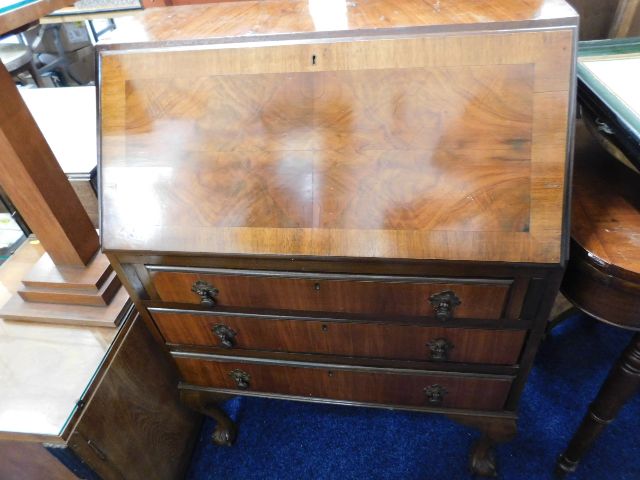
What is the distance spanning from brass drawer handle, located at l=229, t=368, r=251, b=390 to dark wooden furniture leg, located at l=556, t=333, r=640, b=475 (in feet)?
2.79

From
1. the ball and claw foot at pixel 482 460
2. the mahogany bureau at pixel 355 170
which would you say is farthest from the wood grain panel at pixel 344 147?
the ball and claw foot at pixel 482 460

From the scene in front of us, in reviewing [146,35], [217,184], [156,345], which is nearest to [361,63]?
[217,184]

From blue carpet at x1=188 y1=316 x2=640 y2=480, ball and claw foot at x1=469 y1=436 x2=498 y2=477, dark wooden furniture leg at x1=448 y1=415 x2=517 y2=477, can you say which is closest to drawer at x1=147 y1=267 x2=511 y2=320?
dark wooden furniture leg at x1=448 y1=415 x2=517 y2=477

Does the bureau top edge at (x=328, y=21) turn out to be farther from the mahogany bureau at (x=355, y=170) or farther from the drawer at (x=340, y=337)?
the drawer at (x=340, y=337)

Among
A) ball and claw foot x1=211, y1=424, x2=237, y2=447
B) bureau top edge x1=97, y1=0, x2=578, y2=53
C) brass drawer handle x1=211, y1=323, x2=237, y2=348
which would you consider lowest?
ball and claw foot x1=211, y1=424, x2=237, y2=447

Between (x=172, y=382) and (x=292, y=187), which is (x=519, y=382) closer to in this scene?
(x=292, y=187)

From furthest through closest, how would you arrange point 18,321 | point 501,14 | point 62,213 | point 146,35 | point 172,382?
point 172,382 → point 18,321 → point 62,213 → point 146,35 → point 501,14

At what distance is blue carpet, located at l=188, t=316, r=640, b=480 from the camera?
4.25 feet

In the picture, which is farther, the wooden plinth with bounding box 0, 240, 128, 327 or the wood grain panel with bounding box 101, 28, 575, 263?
the wooden plinth with bounding box 0, 240, 128, 327

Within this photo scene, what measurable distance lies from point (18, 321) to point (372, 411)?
1.09 meters

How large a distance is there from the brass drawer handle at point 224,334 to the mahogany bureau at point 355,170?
0.06 meters

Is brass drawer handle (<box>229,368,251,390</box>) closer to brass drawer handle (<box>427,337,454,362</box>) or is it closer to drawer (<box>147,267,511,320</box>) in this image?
drawer (<box>147,267,511,320</box>)

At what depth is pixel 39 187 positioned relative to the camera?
0.93 m

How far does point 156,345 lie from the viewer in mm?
1204
